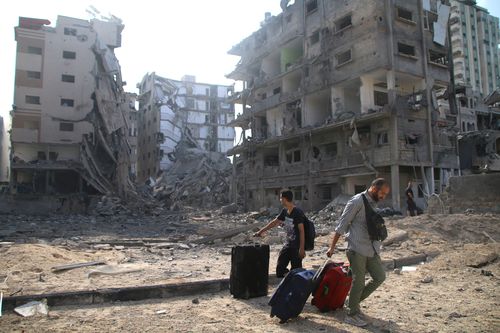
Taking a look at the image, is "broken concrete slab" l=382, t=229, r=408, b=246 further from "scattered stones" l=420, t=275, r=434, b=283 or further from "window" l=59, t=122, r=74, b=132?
"window" l=59, t=122, r=74, b=132

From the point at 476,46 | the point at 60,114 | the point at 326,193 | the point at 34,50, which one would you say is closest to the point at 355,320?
the point at 326,193

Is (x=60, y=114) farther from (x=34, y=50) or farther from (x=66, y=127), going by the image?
(x=34, y=50)

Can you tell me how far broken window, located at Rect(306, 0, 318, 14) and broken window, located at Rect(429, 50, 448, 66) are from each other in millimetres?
9685

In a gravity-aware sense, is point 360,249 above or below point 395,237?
above

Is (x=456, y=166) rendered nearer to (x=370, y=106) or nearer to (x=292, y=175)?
(x=370, y=106)

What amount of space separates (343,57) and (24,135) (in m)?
27.7

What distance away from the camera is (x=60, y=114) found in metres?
35.8

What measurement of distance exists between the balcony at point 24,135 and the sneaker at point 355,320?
36.3 metres

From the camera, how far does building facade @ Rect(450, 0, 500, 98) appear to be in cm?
6504

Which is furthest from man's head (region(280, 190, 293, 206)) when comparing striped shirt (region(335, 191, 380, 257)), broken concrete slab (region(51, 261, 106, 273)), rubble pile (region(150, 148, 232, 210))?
rubble pile (region(150, 148, 232, 210))

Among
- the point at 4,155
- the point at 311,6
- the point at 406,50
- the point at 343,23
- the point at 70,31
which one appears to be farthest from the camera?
the point at 4,155

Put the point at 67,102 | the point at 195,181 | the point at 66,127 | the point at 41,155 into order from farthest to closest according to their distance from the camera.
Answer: the point at 195,181 → the point at 67,102 → the point at 66,127 → the point at 41,155

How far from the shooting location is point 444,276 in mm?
7168

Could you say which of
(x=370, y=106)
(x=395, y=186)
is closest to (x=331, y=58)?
(x=370, y=106)
